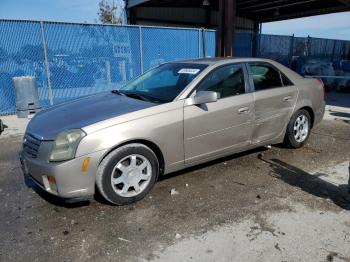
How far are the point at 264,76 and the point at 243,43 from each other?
1187 cm

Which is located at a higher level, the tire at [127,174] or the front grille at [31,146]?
the front grille at [31,146]

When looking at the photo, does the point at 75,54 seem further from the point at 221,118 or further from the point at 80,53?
the point at 221,118

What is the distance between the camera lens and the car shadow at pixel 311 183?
3.64 metres

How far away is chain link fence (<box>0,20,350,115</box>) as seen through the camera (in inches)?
345

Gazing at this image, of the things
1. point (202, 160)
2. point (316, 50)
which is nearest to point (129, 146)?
point (202, 160)

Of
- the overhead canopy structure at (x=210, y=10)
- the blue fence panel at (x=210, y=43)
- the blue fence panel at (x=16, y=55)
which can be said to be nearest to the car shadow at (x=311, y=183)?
the blue fence panel at (x=16, y=55)

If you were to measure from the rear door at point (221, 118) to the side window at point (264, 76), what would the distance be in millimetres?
212

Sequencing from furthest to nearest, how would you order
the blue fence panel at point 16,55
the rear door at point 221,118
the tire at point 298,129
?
1. the blue fence panel at point 16,55
2. the tire at point 298,129
3. the rear door at point 221,118

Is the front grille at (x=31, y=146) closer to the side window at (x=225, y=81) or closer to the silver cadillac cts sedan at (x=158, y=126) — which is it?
the silver cadillac cts sedan at (x=158, y=126)

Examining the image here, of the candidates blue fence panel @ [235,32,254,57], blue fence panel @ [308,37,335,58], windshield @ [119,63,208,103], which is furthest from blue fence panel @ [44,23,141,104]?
blue fence panel @ [308,37,335,58]

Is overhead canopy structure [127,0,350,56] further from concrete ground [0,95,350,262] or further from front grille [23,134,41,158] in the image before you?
front grille [23,134,41,158]

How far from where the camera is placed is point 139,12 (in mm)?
22656

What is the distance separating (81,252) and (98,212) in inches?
26.4

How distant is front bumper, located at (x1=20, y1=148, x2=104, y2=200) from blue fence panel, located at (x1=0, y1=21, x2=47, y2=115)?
646cm
